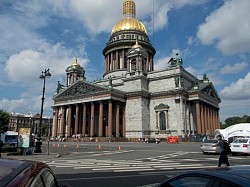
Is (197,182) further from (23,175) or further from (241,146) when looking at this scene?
(241,146)

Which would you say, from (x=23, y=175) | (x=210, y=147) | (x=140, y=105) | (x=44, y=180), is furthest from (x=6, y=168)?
(x=140, y=105)

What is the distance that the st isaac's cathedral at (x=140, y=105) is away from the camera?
186ft

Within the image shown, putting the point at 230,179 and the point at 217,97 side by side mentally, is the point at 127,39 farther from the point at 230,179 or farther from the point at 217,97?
the point at 230,179

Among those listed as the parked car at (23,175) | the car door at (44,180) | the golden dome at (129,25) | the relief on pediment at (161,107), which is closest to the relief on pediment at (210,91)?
the relief on pediment at (161,107)

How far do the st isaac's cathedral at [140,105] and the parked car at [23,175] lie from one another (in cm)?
5287

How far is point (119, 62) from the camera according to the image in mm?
77500

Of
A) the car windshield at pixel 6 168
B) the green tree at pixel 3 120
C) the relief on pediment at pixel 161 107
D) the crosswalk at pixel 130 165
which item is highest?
the relief on pediment at pixel 161 107

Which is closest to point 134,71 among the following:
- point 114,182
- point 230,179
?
point 114,182

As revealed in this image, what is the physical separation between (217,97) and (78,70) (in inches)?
1745

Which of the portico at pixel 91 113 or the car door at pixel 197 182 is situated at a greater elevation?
the portico at pixel 91 113

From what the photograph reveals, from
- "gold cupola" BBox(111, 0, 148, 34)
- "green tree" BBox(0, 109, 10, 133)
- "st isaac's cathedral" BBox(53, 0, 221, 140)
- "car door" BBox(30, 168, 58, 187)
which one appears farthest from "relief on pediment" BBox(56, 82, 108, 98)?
"car door" BBox(30, 168, 58, 187)

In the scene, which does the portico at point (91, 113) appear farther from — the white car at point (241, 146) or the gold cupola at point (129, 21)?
the white car at point (241, 146)

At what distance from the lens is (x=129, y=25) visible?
79250 millimetres

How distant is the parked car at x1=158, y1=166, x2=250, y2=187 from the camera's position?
8.95ft
